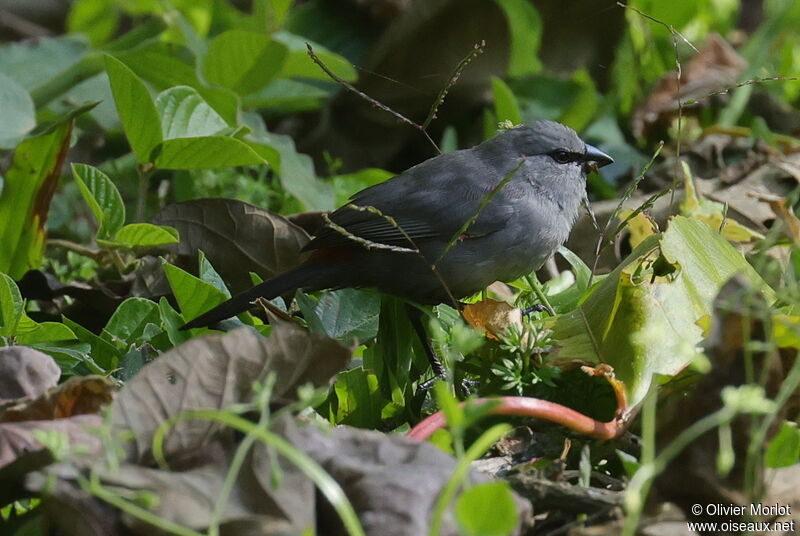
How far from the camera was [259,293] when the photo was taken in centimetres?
268

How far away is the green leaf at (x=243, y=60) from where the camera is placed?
3877 mm

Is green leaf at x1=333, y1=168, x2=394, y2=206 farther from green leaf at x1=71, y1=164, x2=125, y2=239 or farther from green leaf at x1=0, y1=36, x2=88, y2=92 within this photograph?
green leaf at x1=0, y1=36, x2=88, y2=92

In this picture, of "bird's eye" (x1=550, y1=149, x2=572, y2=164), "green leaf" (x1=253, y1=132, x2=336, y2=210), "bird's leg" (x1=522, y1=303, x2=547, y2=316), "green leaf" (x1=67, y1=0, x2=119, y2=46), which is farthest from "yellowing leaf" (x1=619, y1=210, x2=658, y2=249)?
"green leaf" (x1=67, y1=0, x2=119, y2=46)

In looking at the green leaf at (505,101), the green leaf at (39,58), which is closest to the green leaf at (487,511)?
the green leaf at (505,101)

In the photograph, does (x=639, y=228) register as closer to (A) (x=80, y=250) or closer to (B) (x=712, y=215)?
(B) (x=712, y=215)

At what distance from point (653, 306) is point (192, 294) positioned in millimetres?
1094

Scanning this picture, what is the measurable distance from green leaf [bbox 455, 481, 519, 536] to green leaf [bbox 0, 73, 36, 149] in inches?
91.8

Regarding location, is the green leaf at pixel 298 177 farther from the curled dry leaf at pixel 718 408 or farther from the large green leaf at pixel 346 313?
the curled dry leaf at pixel 718 408

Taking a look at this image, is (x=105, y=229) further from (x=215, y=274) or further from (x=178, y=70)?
(x=178, y=70)

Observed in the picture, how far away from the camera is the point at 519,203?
3.24 m

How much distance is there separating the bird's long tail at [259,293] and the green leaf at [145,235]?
0.28 m

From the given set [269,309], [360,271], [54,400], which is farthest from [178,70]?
[54,400]

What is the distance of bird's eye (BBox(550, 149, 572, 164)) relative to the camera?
355 cm

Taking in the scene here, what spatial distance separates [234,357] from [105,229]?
4.75ft
